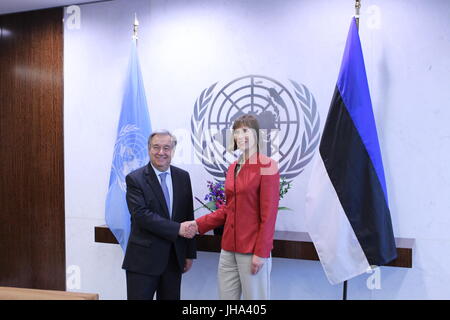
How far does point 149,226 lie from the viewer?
220 cm

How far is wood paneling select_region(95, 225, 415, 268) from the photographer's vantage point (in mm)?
2361

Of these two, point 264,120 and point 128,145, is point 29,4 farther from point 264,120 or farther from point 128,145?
point 264,120

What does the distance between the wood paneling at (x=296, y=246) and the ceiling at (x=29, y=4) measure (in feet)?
7.13

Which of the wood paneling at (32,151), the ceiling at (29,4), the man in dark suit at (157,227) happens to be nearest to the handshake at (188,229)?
the man in dark suit at (157,227)

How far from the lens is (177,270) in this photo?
2.32m

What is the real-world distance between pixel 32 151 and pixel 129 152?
1.07m

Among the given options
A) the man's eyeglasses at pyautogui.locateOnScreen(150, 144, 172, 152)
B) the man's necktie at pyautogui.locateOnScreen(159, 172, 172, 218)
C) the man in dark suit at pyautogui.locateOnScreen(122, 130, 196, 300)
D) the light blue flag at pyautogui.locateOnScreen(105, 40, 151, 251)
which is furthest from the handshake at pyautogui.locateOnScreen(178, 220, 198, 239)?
the light blue flag at pyautogui.locateOnScreen(105, 40, 151, 251)

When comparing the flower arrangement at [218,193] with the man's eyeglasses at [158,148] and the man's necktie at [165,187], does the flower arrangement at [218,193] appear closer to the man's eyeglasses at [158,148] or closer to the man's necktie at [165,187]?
the man's necktie at [165,187]

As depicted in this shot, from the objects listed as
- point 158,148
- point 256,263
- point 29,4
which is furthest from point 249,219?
point 29,4

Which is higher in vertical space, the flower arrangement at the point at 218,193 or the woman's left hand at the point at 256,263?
the flower arrangement at the point at 218,193

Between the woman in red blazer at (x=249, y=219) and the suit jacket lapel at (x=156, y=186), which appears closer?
the woman in red blazer at (x=249, y=219)

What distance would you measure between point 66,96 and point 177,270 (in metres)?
1.90

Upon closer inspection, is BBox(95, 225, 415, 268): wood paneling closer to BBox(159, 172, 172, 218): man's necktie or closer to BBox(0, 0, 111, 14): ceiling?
BBox(159, 172, 172, 218): man's necktie

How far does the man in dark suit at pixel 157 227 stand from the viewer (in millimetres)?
2213
